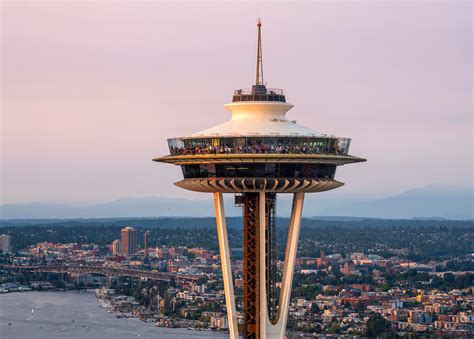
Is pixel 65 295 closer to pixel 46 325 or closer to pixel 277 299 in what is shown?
pixel 46 325

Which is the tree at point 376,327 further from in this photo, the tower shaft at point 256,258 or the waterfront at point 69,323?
the tower shaft at point 256,258

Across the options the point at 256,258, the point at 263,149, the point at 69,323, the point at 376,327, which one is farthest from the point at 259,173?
the point at 376,327

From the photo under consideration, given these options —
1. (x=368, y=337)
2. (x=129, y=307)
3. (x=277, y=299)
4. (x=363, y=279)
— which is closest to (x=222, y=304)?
(x=129, y=307)

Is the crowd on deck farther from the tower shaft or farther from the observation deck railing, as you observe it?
the tower shaft

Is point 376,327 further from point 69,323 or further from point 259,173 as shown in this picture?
point 259,173

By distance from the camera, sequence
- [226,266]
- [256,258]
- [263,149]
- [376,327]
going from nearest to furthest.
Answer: [263,149] → [256,258] → [226,266] → [376,327]
